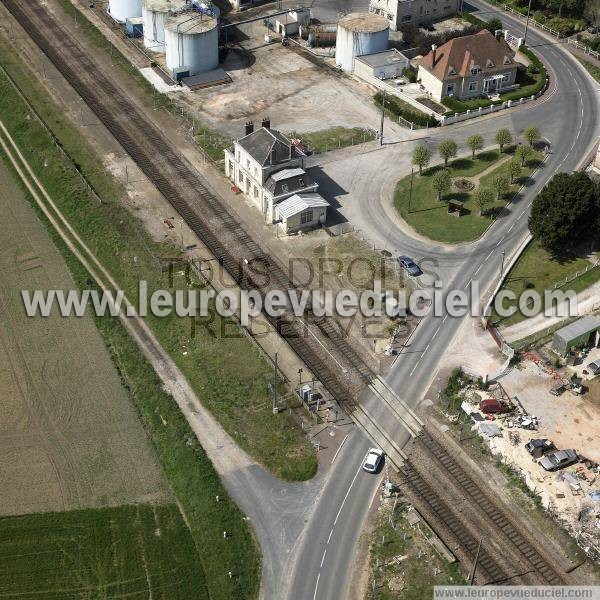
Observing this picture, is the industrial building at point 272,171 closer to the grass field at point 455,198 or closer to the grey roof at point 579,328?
the grass field at point 455,198

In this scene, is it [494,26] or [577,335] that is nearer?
[577,335]

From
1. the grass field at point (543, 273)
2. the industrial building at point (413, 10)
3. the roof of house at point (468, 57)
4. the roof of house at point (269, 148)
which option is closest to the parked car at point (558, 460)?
the grass field at point (543, 273)

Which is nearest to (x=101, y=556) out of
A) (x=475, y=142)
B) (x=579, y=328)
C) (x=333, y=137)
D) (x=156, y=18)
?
(x=579, y=328)

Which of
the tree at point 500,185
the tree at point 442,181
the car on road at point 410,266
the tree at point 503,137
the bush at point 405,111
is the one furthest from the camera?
the bush at point 405,111

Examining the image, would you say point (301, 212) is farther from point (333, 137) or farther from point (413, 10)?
point (413, 10)

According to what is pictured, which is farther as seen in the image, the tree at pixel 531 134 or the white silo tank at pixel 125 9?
the white silo tank at pixel 125 9

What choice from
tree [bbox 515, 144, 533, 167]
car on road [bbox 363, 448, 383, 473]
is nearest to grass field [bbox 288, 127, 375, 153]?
tree [bbox 515, 144, 533, 167]
